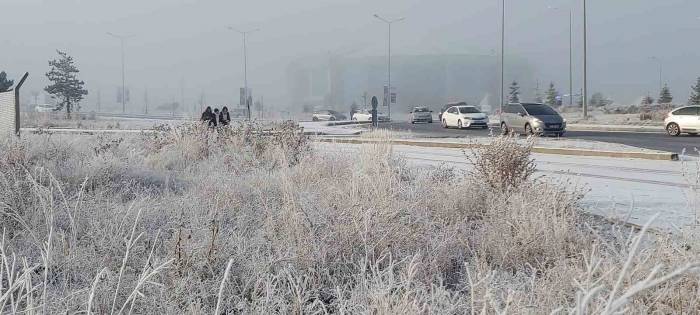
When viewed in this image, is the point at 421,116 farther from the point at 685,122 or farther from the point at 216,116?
the point at 216,116

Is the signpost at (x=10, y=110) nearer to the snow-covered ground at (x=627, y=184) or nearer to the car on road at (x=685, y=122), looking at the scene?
the snow-covered ground at (x=627, y=184)

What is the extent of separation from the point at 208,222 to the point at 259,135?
7.23 metres

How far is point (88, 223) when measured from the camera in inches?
213

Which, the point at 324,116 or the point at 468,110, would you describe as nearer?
the point at 468,110

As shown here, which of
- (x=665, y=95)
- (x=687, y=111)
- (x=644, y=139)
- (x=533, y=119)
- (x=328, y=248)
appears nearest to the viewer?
(x=328, y=248)

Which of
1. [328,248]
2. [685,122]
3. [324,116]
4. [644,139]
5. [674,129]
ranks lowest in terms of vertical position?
[328,248]

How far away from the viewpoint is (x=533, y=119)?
25531mm

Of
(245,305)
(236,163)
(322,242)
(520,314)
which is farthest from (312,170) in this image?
(520,314)

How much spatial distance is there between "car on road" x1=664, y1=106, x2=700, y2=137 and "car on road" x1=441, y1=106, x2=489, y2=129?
404 inches

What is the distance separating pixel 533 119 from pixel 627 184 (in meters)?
16.5

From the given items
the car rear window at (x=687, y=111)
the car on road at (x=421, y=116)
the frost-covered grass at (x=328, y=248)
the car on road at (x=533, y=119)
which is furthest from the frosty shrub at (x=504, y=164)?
the car on road at (x=421, y=116)

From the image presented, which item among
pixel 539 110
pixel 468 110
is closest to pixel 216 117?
pixel 539 110

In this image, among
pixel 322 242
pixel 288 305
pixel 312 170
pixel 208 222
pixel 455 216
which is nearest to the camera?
pixel 288 305

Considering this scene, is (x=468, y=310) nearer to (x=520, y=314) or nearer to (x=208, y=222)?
(x=520, y=314)
